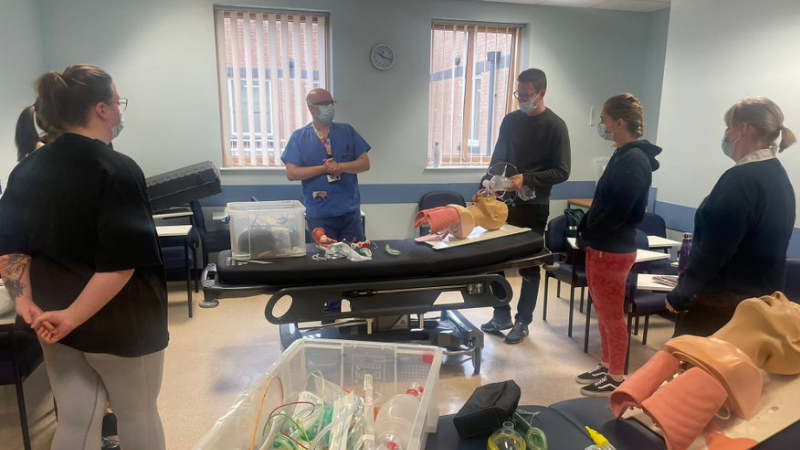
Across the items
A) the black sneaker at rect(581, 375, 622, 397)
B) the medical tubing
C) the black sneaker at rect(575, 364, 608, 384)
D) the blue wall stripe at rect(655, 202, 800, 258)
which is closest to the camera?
the medical tubing

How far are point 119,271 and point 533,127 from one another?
236 centimetres

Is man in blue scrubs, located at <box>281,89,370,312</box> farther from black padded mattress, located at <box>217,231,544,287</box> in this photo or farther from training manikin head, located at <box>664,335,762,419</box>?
training manikin head, located at <box>664,335,762,419</box>

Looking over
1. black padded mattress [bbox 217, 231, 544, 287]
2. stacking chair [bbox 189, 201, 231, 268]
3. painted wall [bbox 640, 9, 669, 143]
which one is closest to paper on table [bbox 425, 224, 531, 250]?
black padded mattress [bbox 217, 231, 544, 287]

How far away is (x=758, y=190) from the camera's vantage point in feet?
5.59

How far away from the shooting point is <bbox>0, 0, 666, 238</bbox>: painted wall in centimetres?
398

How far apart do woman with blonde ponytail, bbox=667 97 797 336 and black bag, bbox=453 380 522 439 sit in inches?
45.6

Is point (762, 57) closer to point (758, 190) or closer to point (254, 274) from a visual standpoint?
point (758, 190)

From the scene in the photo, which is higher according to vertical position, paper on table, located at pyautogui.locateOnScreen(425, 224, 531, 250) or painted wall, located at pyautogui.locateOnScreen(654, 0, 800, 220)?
painted wall, located at pyautogui.locateOnScreen(654, 0, 800, 220)

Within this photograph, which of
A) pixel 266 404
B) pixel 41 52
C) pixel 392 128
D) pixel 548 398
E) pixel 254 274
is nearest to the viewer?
pixel 266 404

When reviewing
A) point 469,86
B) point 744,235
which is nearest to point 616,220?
point 744,235

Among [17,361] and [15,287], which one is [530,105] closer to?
[15,287]

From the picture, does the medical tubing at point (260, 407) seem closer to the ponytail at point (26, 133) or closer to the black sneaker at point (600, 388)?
the ponytail at point (26, 133)

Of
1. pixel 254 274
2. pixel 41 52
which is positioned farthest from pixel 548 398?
pixel 41 52

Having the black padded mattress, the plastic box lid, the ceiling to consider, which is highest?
the ceiling
